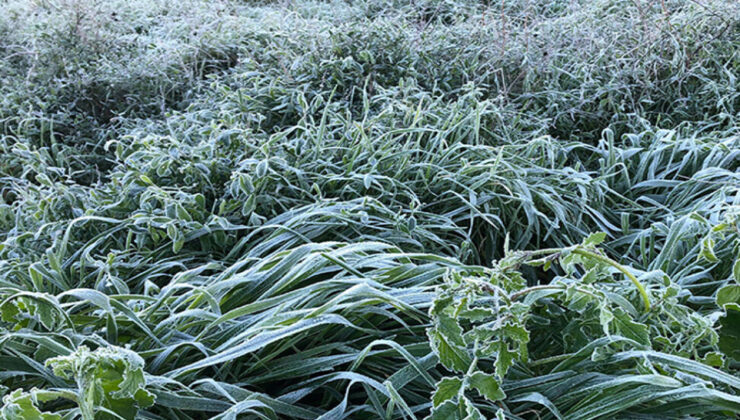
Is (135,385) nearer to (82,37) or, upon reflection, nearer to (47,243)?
(47,243)

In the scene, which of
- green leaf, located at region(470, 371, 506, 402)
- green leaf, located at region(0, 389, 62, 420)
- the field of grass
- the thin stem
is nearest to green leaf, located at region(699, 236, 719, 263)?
the field of grass

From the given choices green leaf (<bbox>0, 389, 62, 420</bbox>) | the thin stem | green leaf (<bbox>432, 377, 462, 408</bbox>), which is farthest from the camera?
the thin stem

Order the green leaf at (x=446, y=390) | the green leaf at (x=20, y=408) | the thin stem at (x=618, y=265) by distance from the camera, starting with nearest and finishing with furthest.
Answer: the green leaf at (x=20, y=408) → the green leaf at (x=446, y=390) → the thin stem at (x=618, y=265)

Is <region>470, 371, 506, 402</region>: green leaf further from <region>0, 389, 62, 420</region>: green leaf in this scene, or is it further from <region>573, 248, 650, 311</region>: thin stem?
<region>0, 389, 62, 420</region>: green leaf

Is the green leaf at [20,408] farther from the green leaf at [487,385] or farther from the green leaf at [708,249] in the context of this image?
the green leaf at [708,249]

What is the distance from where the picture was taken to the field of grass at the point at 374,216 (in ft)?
3.24

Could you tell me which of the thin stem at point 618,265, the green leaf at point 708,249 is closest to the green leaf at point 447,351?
the thin stem at point 618,265

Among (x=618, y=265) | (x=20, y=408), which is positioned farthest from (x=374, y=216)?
(x=20, y=408)

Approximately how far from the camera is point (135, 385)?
2.75 feet

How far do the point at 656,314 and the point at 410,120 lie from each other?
5.01 feet

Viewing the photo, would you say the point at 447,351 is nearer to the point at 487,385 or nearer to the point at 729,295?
the point at 487,385

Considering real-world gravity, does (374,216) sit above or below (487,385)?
below

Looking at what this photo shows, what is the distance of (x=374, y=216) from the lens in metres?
1.82

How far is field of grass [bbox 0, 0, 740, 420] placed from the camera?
99cm
